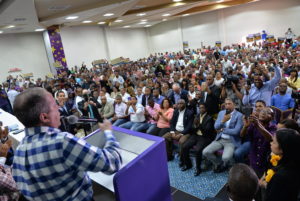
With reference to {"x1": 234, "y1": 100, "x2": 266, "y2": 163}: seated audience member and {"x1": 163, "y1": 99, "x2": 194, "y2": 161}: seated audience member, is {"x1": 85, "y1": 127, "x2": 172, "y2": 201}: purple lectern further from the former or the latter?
{"x1": 163, "y1": 99, "x2": 194, "y2": 161}: seated audience member

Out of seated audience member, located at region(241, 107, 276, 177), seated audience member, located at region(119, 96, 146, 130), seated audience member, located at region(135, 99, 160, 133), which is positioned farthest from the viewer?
seated audience member, located at region(119, 96, 146, 130)

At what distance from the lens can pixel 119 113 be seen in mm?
5266

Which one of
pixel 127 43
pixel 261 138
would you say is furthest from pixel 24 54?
pixel 261 138

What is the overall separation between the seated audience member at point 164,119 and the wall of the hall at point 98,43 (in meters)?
11.2

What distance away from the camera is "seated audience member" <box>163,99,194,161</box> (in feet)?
12.3

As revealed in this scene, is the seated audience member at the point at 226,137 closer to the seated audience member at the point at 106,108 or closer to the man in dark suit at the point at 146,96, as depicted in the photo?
the man in dark suit at the point at 146,96

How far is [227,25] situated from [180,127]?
15.3m

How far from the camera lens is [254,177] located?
4.46 feet

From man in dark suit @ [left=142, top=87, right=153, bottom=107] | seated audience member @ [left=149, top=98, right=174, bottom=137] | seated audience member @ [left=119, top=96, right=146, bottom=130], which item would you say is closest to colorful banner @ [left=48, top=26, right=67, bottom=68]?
man in dark suit @ [left=142, top=87, right=153, bottom=107]

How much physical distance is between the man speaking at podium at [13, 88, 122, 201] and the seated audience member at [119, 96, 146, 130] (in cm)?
362

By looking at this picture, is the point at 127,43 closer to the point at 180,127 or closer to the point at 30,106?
the point at 180,127

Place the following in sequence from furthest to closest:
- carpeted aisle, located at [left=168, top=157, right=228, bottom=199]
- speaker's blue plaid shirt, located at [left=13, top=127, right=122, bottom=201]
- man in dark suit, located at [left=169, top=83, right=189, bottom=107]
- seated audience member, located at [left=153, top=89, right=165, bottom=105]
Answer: man in dark suit, located at [left=169, top=83, right=189, bottom=107]
seated audience member, located at [left=153, top=89, right=165, bottom=105]
carpeted aisle, located at [left=168, top=157, right=228, bottom=199]
speaker's blue plaid shirt, located at [left=13, top=127, right=122, bottom=201]

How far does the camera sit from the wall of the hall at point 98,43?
1421 centimetres

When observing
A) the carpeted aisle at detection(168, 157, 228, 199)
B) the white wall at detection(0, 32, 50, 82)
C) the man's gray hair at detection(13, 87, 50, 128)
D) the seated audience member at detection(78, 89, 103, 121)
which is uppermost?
the white wall at detection(0, 32, 50, 82)
